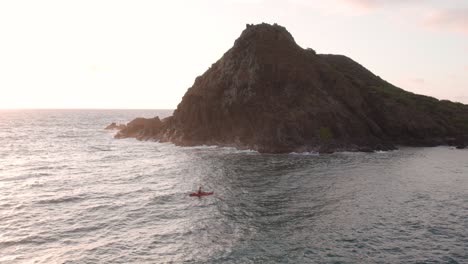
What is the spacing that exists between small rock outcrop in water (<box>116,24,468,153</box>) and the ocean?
17.4 m

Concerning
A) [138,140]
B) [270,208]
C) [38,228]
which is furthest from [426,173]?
[138,140]

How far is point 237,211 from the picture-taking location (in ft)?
146

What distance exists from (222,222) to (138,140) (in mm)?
88513

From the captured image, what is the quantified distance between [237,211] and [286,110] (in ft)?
200

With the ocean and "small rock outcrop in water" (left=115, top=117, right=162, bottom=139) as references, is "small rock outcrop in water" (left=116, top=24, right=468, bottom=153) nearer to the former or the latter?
"small rock outcrop in water" (left=115, top=117, right=162, bottom=139)

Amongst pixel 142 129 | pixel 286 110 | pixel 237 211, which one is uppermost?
pixel 286 110

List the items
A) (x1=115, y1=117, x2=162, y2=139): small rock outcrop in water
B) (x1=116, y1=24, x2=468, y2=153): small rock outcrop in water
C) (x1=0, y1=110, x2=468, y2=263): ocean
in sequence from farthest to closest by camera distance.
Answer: (x1=115, y1=117, x2=162, y2=139): small rock outcrop in water < (x1=116, y1=24, x2=468, y2=153): small rock outcrop in water < (x1=0, y1=110, x2=468, y2=263): ocean

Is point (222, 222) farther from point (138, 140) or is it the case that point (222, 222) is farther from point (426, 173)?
point (138, 140)

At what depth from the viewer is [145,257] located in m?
31.7

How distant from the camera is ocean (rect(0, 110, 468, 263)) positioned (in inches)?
1289

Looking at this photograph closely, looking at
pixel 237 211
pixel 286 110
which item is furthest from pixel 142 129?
pixel 237 211

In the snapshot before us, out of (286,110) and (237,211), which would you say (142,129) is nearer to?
(286,110)

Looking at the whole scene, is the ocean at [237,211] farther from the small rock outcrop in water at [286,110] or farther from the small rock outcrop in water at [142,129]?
the small rock outcrop in water at [142,129]

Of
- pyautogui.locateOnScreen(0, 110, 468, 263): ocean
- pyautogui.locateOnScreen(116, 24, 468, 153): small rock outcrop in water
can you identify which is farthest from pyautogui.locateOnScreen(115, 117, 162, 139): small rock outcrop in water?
pyautogui.locateOnScreen(0, 110, 468, 263): ocean
